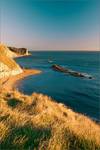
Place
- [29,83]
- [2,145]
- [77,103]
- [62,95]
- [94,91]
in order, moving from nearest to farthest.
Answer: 1. [2,145]
2. [77,103]
3. [62,95]
4. [94,91]
5. [29,83]

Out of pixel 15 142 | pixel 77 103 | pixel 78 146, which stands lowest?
pixel 77 103

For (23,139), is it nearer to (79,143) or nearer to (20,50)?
(79,143)

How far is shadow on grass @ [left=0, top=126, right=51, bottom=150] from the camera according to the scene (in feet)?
12.8

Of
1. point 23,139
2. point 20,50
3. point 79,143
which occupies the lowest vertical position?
point 79,143

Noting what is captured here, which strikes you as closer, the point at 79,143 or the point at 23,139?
the point at 23,139

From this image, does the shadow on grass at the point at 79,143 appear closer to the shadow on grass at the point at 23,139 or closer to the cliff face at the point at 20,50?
the shadow on grass at the point at 23,139

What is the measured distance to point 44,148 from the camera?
392 cm

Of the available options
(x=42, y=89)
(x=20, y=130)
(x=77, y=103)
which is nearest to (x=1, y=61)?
(x=42, y=89)

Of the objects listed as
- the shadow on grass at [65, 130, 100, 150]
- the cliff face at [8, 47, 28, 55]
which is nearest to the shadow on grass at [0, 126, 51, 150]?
the shadow on grass at [65, 130, 100, 150]

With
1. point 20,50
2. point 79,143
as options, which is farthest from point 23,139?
point 20,50

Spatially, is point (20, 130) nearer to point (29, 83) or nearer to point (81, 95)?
point (81, 95)

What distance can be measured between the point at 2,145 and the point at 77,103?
2502cm

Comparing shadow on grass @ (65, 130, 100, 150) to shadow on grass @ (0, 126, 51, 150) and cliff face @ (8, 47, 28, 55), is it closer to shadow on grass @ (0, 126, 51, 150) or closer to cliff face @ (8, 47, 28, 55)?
shadow on grass @ (0, 126, 51, 150)

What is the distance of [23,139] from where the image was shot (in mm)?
4336
